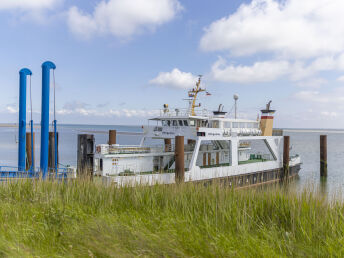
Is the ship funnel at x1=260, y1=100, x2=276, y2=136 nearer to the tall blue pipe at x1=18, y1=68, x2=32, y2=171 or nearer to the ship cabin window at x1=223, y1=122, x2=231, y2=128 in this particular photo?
the ship cabin window at x1=223, y1=122, x2=231, y2=128

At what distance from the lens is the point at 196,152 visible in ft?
57.4

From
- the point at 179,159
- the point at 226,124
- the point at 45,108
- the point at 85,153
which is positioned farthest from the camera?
the point at 226,124

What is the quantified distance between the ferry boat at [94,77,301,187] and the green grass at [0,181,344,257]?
792 centimetres

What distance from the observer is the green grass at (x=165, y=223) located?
4086mm

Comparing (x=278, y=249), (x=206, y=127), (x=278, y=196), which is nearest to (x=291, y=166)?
(x=206, y=127)

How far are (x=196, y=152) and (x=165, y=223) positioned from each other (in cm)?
1237

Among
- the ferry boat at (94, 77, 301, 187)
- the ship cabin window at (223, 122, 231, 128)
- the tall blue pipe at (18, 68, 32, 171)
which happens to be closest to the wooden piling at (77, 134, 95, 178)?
the ferry boat at (94, 77, 301, 187)

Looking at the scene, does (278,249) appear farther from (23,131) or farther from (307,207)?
(23,131)

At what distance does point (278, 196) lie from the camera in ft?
20.3

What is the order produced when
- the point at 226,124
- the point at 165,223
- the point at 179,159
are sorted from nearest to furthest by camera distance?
the point at 165,223, the point at 179,159, the point at 226,124

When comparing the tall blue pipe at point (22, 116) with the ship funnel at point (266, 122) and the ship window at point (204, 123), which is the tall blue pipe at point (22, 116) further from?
the ship funnel at point (266, 122)

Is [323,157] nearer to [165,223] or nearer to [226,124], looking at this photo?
[226,124]

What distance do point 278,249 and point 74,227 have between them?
142 inches

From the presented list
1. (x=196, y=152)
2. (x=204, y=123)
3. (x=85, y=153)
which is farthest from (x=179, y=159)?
(x=85, y=153)
